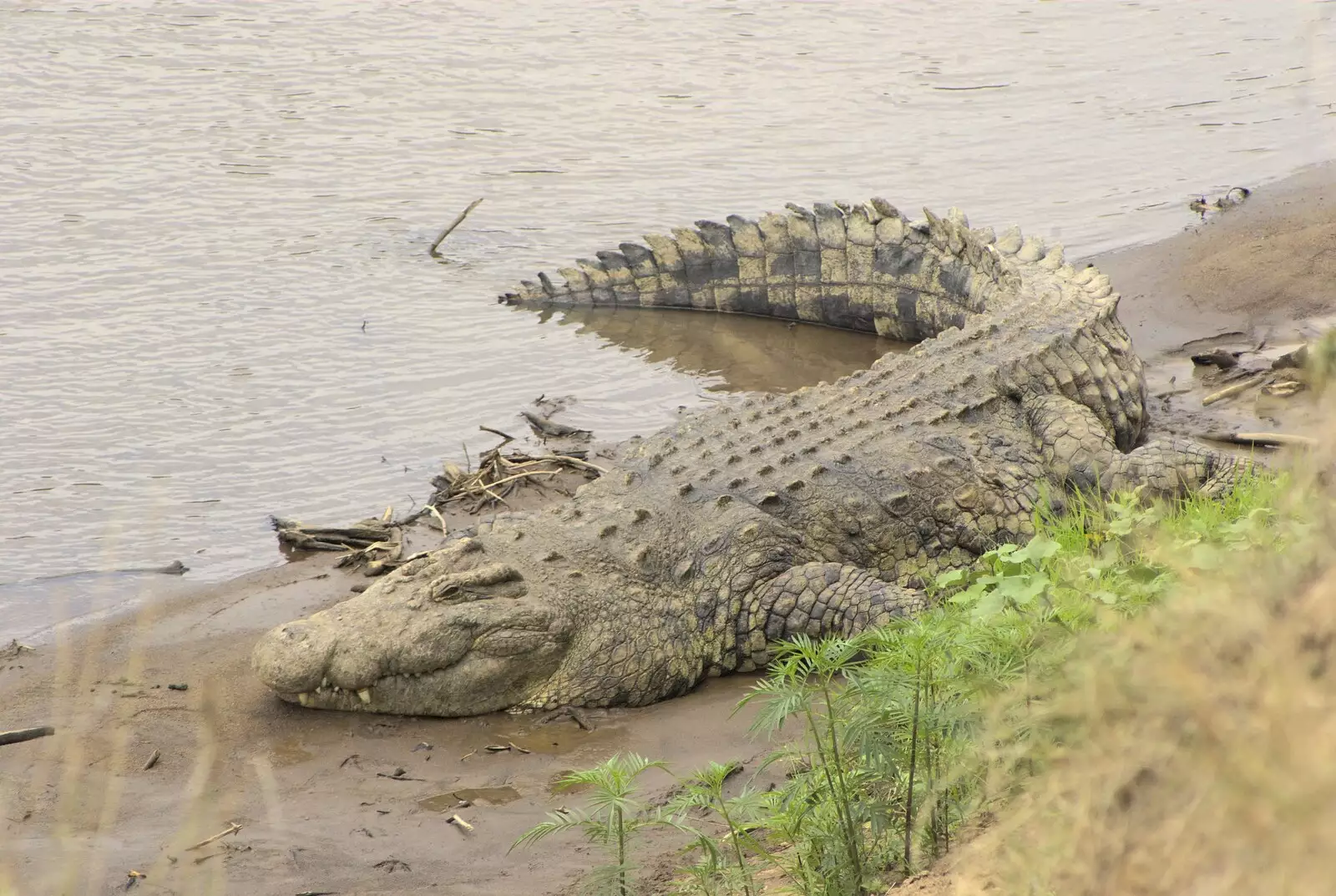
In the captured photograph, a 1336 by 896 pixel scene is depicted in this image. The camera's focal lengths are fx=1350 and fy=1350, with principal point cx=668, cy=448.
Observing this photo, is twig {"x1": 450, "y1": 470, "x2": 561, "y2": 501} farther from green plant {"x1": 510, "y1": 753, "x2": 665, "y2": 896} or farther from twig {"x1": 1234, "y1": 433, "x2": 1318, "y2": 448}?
green plant {"x1": 510, "y1": 753, "x2": 665, "y2": 896}

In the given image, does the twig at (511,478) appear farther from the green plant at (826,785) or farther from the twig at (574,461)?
the green plant at (826,785)

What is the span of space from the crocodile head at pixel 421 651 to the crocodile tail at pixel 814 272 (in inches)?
170

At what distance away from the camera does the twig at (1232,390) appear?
25.5ft

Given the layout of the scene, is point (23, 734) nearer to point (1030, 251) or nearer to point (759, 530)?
point (759, 530)

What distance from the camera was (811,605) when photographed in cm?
577

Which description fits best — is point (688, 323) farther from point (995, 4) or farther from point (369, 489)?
point (995, 4)

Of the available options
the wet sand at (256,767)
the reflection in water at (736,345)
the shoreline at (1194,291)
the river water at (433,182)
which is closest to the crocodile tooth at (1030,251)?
the shoreline at (1194,291)

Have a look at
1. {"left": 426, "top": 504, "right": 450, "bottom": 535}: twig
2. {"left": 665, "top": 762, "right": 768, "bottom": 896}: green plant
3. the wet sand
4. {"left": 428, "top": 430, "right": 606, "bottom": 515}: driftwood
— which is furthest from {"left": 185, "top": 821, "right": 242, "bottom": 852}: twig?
{"left": 428, "top": 430, "right": 606, "bottom": 515}: driftwood

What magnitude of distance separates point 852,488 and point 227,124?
10584mm

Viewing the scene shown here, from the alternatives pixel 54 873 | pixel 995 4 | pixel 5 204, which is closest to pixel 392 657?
pixel 54 873

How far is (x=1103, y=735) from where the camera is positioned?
2529mm

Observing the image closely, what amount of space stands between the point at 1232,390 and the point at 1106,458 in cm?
163

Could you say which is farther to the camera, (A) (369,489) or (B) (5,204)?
(B) (5,204)

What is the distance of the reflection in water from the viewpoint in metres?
9.45
